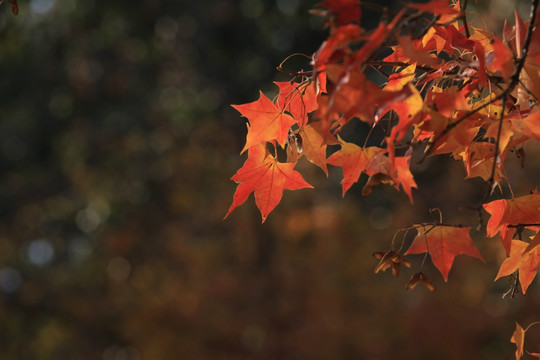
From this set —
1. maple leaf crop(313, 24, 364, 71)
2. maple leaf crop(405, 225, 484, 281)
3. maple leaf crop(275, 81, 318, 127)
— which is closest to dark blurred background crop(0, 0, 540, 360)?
maple leaf crop(405, 225, 484, 281)

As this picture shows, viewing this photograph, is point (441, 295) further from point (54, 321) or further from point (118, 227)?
point (54, 321)

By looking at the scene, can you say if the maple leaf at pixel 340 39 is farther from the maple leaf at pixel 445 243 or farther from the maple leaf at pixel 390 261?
the maple leaf at pixel 445 243

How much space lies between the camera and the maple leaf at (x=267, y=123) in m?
0.92

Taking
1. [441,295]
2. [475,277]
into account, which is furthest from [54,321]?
[475,277]

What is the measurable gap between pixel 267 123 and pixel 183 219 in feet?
19.2

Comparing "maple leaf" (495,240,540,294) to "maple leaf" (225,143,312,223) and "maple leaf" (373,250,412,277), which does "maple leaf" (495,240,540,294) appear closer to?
"maple leaf" (373,250,412,277)

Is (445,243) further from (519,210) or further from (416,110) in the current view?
(416,110)

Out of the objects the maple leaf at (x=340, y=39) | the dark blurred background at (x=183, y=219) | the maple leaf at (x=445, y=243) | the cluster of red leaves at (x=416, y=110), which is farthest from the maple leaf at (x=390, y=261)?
the dark blurred background at (x=183, y=219)

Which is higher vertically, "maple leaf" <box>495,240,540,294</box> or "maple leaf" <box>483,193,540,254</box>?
"maple leaf" <box>483,193,540,254</box>

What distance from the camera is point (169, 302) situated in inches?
218

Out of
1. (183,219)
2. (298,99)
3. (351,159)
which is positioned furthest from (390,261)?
(183,219)

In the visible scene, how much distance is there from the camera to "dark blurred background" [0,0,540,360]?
554cm

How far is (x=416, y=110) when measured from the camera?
68 cm

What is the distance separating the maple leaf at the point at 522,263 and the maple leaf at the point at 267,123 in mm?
386
